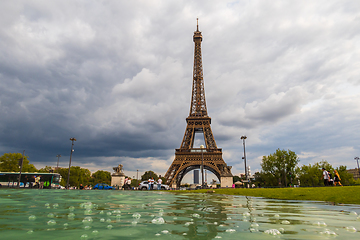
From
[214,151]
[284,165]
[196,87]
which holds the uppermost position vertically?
[196,87]

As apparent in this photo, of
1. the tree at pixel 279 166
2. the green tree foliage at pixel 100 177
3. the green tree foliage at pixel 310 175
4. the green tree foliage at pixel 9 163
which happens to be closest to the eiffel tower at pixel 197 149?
the tree at pixel 279 166

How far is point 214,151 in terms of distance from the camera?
48.6 meters

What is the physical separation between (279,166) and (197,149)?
837 inches

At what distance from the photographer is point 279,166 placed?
51.2m

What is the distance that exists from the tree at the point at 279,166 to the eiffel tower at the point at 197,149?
15.5m

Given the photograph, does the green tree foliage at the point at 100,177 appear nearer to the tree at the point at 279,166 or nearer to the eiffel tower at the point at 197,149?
the eiffel tower at the point at 197,149

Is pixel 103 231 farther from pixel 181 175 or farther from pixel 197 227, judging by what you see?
pixel 181 175

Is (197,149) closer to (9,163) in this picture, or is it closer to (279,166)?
(279,166)

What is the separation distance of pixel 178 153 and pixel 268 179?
26682 mm

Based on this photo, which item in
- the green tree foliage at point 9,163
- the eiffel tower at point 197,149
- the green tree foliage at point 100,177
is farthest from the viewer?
the green tree foliage at point 100,177

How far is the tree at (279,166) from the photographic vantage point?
164ft

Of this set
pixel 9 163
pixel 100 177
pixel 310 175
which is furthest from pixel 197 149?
pixel 100 177

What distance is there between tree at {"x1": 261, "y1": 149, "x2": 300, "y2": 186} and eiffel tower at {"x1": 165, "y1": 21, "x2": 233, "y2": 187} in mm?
15471

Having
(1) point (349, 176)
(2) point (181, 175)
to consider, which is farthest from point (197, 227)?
(1) point (349, 176)
